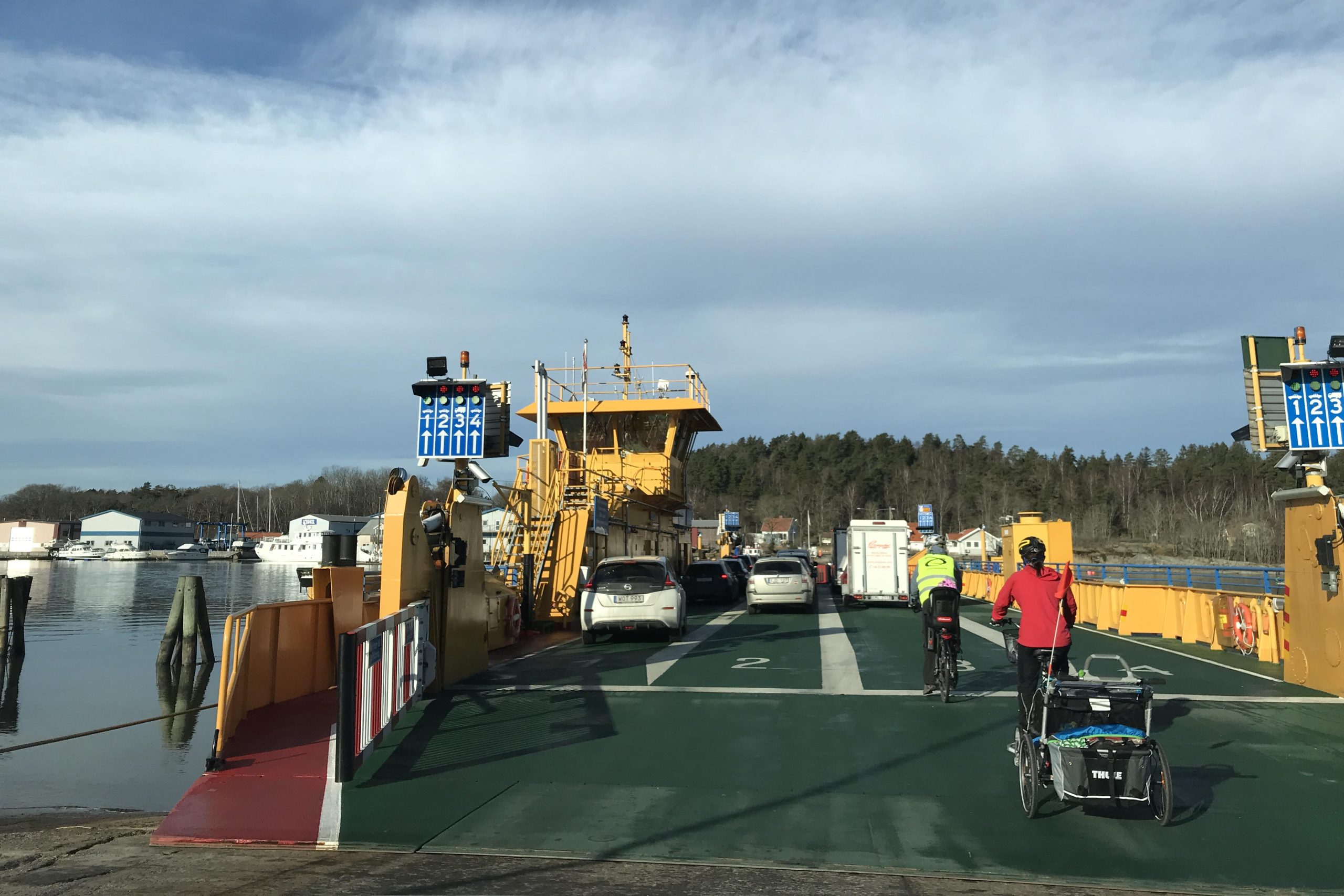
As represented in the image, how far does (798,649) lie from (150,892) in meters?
11.1

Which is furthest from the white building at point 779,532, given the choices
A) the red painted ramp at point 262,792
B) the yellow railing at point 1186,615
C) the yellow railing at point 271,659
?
the red painted ramp at point 262,792

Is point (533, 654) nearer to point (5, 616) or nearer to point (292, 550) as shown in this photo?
point (5, 616)

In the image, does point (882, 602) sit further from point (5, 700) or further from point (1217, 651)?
point (5, 700)

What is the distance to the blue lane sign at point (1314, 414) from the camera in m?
10.9

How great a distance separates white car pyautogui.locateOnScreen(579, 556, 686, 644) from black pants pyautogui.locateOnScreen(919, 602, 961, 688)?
6.21 m

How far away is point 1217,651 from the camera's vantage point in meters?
14.4

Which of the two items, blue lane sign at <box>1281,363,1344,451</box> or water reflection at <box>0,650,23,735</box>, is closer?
blue lane sign at <box>1281,363,1344,451</box>

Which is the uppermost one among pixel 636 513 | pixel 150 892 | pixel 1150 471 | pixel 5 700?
pixel 1150 471

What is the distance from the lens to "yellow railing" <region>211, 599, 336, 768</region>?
7.86m

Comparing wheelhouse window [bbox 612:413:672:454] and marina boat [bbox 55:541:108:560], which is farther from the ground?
wheelhouse window [bbox 612:413:672:454]

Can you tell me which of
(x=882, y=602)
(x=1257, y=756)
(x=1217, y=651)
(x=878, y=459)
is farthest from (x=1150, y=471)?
(x=1257, y=756)

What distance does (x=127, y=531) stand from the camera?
124 meters

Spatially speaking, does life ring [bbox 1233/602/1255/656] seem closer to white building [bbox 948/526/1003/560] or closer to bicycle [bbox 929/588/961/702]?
bicycle [bbox 929/588/961/702]

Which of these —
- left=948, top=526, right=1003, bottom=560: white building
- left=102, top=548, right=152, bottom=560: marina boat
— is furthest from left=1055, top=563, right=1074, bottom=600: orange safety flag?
left=102, top=548, right=152, bottom=560: marina boat
